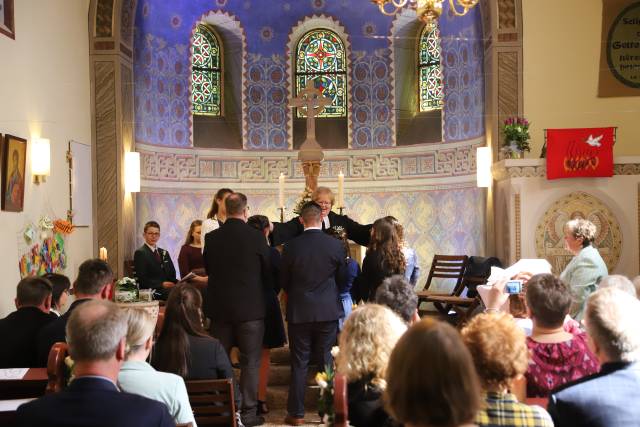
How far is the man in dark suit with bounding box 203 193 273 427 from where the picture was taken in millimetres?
6035

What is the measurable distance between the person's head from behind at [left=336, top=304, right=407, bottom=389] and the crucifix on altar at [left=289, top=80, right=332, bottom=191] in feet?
23.4

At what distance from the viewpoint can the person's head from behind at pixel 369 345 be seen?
10.6 feet

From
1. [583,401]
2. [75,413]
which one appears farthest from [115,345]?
[583,401]

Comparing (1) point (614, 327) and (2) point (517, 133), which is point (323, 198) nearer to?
(2) point (517, 133)

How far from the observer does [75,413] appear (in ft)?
8.31

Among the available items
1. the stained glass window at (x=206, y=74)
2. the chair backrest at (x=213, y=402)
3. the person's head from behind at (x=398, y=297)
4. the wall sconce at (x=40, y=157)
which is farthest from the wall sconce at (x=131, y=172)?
the person's head from behind at (x=398, y=297)

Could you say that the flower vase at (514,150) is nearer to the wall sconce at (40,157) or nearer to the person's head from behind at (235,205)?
the person's head from behind at (235,205)

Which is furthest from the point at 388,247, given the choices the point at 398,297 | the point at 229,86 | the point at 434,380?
the point at 229,86

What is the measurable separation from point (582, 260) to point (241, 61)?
9.02 metres

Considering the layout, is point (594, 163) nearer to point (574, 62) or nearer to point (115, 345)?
point (574, 62)

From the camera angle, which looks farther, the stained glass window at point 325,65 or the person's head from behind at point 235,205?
the stained glass window at point 325,65

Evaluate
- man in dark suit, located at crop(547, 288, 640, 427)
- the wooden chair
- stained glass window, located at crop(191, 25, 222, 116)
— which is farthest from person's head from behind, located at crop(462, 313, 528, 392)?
stained glass window, located at crop(191, 25, 222, 116)

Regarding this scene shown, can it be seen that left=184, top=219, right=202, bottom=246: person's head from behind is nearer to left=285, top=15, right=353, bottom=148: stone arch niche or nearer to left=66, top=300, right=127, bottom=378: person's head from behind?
left=285, top=15, right=353, bottom=148: stone arch niche

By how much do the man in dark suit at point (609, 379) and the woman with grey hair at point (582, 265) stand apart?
293cm
